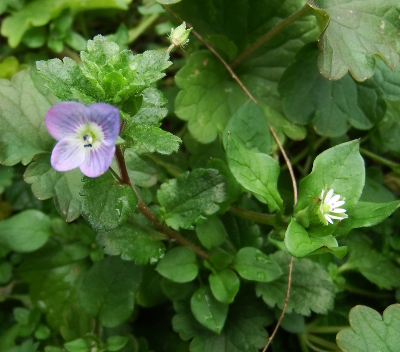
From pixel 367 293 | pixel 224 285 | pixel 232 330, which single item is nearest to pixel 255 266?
pixel 224 285

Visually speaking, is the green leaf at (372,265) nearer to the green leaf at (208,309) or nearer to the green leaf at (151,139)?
the green leaf at (208,309)

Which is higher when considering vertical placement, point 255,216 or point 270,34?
point 270,34

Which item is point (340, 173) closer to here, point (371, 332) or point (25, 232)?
point (371, 332)

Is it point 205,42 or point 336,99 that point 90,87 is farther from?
point 336,99

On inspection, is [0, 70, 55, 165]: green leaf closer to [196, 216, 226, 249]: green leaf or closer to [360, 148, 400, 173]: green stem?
[196, 216, 226, 249]: green leaf

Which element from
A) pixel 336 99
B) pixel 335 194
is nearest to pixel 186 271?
pixel 335 194

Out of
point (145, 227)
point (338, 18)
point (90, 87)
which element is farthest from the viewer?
point (338, 18)

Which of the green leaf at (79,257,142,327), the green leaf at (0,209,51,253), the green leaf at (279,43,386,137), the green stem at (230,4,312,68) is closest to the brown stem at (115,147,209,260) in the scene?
the green leaf at (79,257,142,327)
